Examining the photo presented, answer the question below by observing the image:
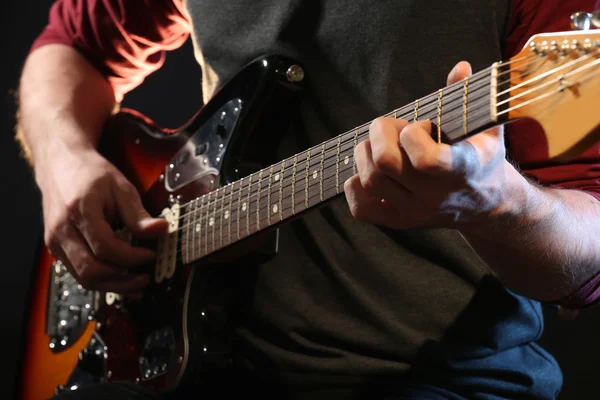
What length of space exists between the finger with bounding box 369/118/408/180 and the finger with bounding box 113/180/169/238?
1.75 ft

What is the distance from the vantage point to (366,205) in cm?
63

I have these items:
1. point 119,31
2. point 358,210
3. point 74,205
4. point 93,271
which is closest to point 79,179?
point 74,205

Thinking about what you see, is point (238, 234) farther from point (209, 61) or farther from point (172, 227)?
point (209, 61)

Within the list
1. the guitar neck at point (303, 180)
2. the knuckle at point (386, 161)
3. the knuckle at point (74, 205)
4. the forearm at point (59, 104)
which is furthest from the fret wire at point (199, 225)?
the knuckle at point (386, 161)

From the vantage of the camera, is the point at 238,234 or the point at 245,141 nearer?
the point at 238,234

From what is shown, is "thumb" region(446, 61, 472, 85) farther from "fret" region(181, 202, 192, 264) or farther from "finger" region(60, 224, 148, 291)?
"finger" region(60, 224, 148, 291)

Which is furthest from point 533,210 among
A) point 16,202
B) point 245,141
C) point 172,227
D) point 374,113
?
point 16,202

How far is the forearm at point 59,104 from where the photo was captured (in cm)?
119

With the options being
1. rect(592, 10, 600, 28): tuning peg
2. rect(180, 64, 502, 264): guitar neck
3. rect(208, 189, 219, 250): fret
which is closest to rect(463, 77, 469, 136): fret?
rect(180, 64, 502, 264): guitar neck

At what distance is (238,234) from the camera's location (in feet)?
2.80

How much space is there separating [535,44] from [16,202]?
71.3 inches

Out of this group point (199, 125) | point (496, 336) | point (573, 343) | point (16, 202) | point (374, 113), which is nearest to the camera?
point (496, 336)

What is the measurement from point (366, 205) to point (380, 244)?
292 millimetres

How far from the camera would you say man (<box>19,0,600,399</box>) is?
70 cm
